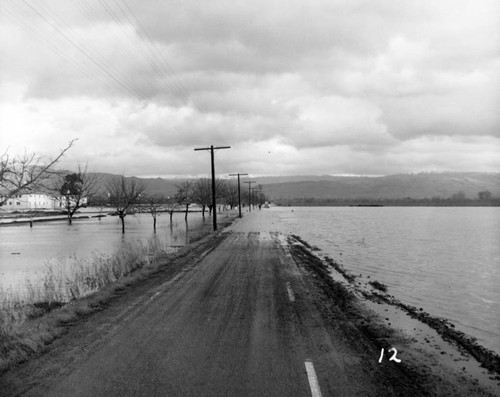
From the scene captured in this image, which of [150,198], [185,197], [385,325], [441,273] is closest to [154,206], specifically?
[150,198]

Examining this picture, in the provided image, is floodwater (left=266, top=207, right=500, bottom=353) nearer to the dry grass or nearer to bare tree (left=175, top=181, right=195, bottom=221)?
the dry grass

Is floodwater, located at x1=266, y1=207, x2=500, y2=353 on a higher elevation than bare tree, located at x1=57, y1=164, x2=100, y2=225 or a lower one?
lower

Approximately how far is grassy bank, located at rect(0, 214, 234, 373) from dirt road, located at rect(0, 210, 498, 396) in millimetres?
359

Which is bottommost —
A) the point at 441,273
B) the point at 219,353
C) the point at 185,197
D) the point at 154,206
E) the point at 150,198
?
the point at 441,273

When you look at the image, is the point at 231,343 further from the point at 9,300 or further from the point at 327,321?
the point at 9,300

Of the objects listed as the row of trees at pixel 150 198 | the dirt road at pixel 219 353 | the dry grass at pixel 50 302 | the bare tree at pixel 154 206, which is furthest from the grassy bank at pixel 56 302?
the bare tree at pixel 154 206

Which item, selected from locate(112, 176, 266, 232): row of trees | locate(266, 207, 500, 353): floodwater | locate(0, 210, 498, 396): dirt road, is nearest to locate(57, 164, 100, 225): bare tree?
locate(112, 176, 266, 232): row of trees

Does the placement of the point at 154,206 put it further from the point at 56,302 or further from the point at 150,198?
the point at 56,302

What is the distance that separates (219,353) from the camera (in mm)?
6828

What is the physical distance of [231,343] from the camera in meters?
7.36

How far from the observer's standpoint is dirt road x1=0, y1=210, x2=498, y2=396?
5570mm

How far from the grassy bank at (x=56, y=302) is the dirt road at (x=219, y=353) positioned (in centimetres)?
36

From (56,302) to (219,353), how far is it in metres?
6.96

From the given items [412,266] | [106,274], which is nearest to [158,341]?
[106,274]
